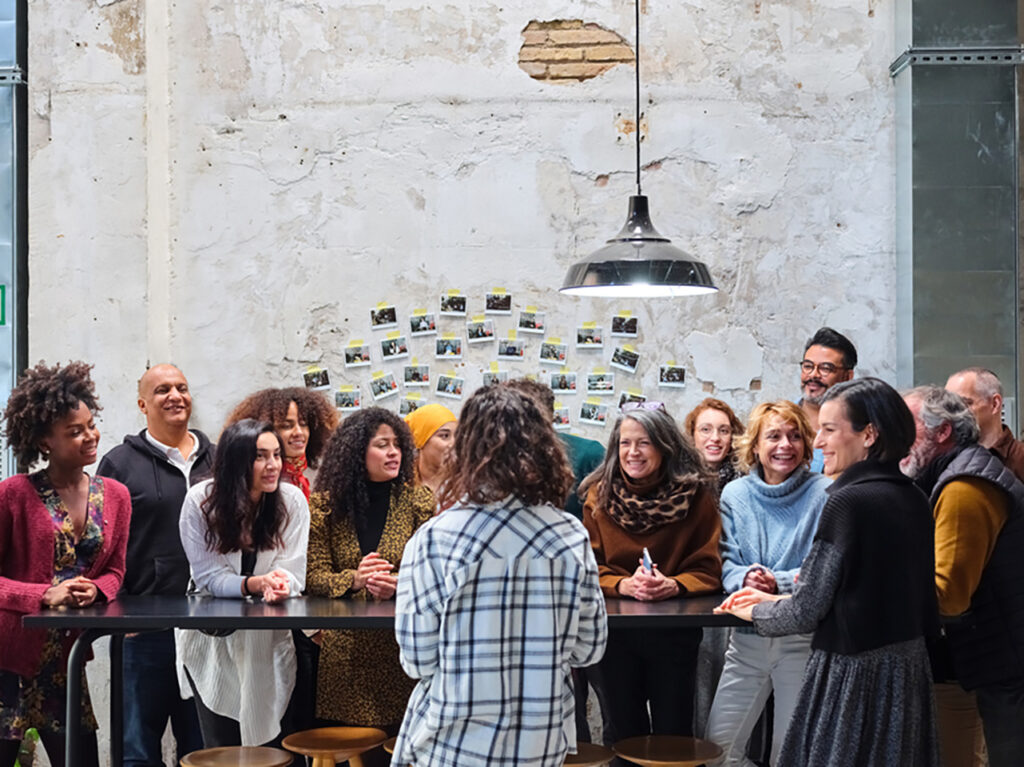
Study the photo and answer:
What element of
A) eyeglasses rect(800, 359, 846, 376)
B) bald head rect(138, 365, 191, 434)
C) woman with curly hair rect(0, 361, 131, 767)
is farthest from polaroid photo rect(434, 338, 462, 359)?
woman with curly hair rect(0, 361, 131, 767)

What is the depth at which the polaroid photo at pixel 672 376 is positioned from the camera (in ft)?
19.8

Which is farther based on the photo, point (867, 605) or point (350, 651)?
point (350, 651)

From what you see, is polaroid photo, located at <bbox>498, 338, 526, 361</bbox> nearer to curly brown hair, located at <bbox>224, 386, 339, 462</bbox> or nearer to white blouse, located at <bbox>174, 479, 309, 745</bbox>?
curly brown hair, located at <bbox>224, 386, 339, 462</bbox>

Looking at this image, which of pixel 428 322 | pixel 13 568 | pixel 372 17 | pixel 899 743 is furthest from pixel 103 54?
pixel 899 743

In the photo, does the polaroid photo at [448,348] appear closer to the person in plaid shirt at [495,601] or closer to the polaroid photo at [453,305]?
the polaroid photo at [453,305]

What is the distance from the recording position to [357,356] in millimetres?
6113

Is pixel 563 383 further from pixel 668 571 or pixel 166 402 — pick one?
pixel 668 571

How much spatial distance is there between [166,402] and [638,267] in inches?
78.0

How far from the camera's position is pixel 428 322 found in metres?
6.10

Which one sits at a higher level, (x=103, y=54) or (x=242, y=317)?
(x=103, y=54)

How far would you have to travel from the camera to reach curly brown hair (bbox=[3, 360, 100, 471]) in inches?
151

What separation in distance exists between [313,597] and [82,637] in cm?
71

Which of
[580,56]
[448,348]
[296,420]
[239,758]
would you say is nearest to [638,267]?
[296,420]

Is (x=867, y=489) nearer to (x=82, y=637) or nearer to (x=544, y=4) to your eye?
(x=82, y=637)
